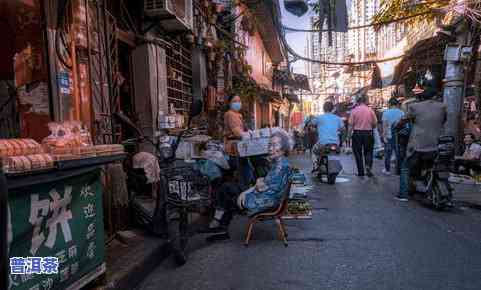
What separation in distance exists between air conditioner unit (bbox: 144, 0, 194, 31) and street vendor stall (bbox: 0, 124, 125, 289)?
3.73 metres

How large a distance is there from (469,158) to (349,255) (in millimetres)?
6173

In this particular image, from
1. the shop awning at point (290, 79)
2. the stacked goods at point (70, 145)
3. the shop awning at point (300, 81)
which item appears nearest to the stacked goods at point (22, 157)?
the stacked goods at point (70, 145)

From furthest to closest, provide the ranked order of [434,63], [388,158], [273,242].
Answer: [434,63], [388,158], [273,242]

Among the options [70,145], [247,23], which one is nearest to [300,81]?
[247,23]

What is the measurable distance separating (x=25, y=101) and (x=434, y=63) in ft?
41.4

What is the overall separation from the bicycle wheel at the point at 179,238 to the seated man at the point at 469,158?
7481 mm

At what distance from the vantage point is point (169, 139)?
5395 millimetres

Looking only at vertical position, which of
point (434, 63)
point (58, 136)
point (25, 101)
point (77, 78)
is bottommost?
point (58, 136)

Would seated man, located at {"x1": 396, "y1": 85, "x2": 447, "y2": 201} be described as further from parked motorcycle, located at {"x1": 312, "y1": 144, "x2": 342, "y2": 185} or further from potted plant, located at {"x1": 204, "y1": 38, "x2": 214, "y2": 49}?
potted plant, located at {"x1": 204, "y1": 38, "x2": 214, "y2": 49}

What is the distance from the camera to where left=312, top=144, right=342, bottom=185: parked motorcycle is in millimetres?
9156

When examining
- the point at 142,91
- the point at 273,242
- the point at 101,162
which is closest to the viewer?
the point at 101,162

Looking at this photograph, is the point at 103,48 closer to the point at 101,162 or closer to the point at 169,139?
the point at 169,139

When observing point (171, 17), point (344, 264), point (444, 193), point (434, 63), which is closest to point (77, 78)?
point (171, 17)

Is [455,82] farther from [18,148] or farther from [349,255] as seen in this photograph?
[18,148]
